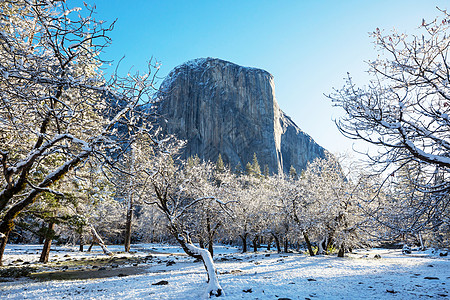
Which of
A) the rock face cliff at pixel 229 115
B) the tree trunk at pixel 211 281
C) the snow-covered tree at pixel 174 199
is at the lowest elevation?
the tree trunk at pixel 211 281

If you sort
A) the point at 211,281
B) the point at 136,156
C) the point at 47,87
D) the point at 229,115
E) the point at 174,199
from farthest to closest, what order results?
the point at 229,115
the point at 174,199
the point at 211,281
the point at 136,156
the point at 47,87

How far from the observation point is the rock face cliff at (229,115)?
97.2 metres

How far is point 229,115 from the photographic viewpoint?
103125 millimetres

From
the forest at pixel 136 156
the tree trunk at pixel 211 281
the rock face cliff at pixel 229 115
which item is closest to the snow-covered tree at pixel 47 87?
the forest at pixel 136 156

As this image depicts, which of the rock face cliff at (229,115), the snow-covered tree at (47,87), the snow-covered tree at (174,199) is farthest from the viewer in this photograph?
the rock face cliff at (229,115)

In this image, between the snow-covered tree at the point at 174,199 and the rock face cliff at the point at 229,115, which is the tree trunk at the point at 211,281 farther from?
the rock face cliff at the point at 229,115

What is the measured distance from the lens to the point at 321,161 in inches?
992

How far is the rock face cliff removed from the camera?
97.2 meters

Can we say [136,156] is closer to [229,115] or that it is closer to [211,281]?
[211,281]

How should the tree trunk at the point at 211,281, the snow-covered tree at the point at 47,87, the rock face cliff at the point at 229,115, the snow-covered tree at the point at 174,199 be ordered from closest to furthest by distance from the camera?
the snow-covered tree at the point at 47,87 → the tree trunk at the point at 211,281 → the snow-covered tree at the point at 174,199 → the rock face cliff at the point at 229,115

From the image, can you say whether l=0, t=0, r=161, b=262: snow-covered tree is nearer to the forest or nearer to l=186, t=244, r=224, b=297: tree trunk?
the forest

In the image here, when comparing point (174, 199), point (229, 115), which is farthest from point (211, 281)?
point (229, 115)

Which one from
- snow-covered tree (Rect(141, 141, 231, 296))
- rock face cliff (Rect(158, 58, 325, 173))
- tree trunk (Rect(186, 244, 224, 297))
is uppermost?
rock face cliff (Rect(158, 58, 325, 173))

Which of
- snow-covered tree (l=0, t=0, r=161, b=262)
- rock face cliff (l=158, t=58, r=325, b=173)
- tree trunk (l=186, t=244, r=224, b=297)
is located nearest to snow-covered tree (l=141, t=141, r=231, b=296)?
tree trunk (l=186, t=244, r=224, b=297)
